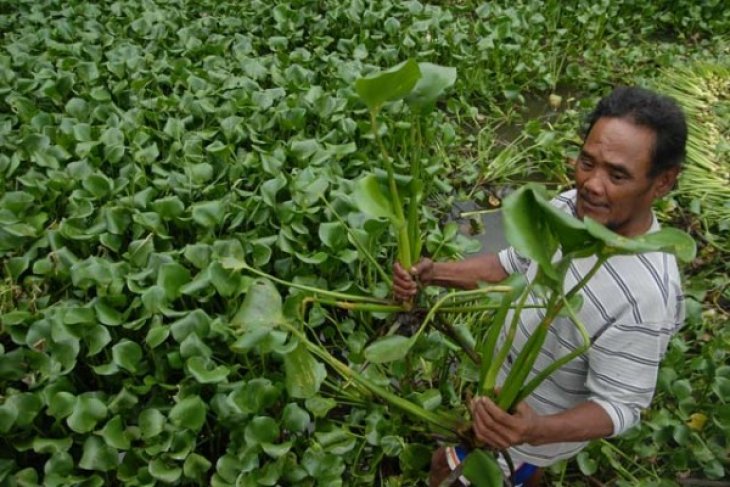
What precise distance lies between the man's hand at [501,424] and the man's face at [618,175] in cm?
39

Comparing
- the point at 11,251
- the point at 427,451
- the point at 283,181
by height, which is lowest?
the point at 427,451

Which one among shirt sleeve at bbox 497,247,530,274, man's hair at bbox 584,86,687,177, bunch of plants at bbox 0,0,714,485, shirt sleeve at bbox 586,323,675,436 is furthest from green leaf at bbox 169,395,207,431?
man's hair at bbox 584,86,687,177

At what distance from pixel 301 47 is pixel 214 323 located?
1.95 meters

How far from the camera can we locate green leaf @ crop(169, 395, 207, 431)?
1.62 m

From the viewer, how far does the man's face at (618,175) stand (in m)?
1.25

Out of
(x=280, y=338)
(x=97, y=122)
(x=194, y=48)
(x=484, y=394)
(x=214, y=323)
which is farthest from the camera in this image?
(x=194, y=48)

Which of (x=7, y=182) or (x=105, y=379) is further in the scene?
(x=7, y=182)

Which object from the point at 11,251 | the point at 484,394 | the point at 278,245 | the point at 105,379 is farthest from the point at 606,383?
Result: the point at 11,251

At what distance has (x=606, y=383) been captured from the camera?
127 cm

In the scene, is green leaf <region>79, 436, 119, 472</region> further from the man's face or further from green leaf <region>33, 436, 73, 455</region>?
the man's face

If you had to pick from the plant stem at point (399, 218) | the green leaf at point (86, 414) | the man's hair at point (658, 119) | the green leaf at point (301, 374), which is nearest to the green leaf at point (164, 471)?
the green leaf at point (86, 414)

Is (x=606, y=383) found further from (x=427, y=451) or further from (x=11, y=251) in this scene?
(x=11, y=251)

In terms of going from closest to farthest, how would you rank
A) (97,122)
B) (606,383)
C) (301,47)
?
1. (606,383)
2. (97,122)
3. (301,47)

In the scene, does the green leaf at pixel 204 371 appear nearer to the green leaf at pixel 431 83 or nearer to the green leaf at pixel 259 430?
the green leaf at pixel 259 430
